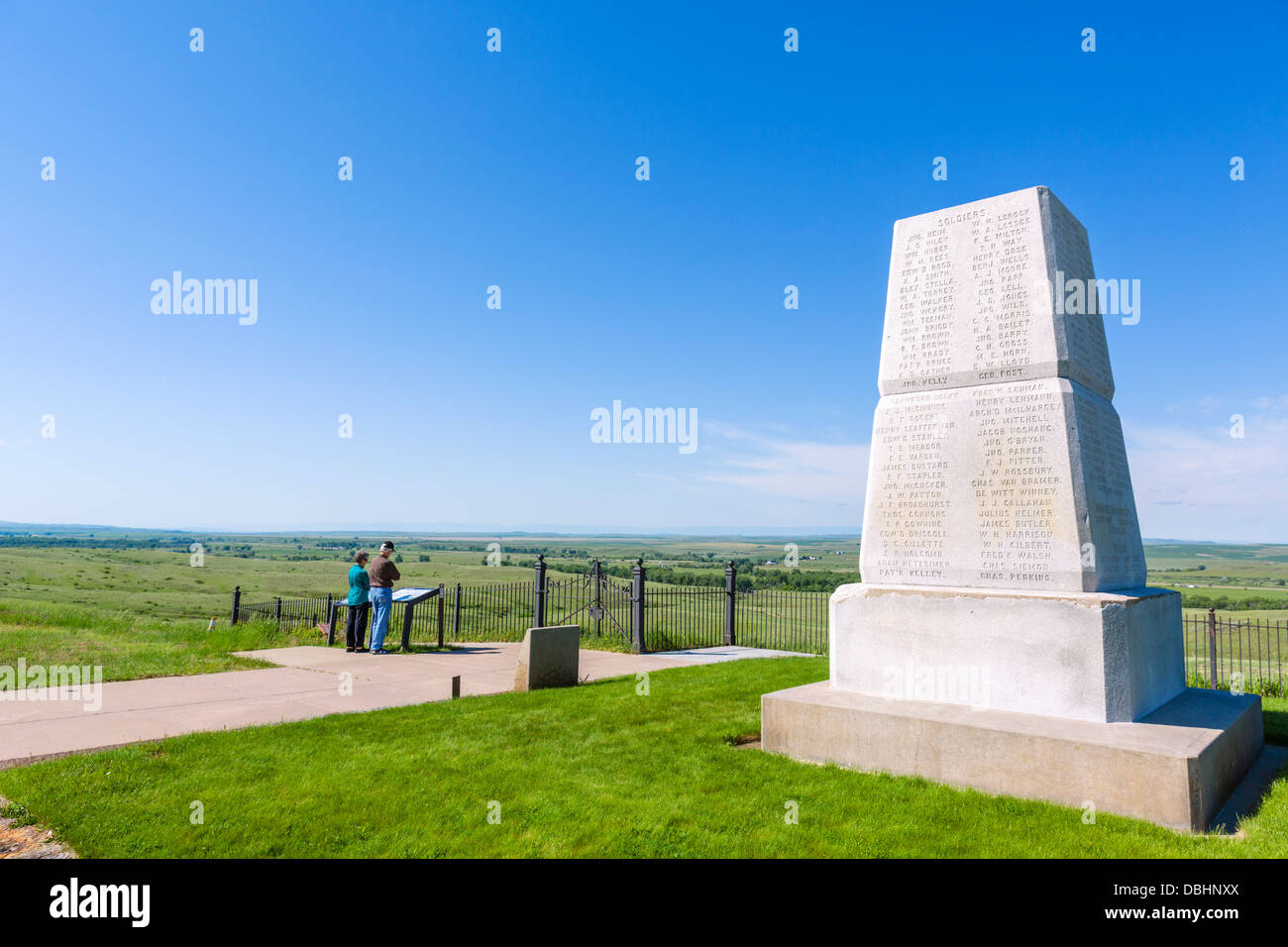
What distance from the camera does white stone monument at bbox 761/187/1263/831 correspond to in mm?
5215

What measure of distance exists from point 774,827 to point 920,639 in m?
2.48

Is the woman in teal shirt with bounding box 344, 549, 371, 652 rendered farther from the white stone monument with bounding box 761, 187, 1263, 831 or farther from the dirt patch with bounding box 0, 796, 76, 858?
the white stone monument with bounding box 761, 187, 1263, 831

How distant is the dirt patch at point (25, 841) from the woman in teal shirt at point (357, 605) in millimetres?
9418

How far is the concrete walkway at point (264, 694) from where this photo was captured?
7.23 meters

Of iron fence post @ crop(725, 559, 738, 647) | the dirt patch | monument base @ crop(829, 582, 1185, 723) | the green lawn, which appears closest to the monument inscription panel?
monument base @ crop(829, 582, 1185, 723)

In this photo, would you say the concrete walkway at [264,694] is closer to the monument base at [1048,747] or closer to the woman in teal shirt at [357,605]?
the woman in teal shirt at [357,605]

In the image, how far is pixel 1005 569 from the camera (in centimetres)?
593

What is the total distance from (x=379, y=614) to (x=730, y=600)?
24.5 feet

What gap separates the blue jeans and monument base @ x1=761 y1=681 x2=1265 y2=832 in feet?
31.8

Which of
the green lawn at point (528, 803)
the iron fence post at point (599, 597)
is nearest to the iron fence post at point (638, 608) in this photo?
the iron fence post at point (599, 597)

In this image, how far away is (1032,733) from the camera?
16.4 ft

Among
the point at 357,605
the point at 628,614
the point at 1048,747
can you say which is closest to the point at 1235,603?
the point at 628,614
